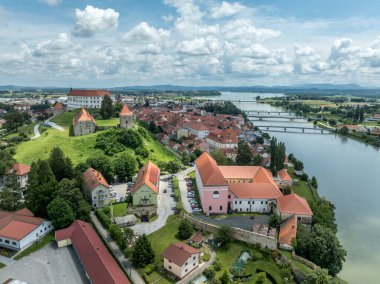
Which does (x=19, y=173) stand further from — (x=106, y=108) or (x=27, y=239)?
(x=106, y=108)

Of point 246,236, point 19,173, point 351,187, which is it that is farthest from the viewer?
point 351,187

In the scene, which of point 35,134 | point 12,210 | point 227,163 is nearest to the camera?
point 12,210

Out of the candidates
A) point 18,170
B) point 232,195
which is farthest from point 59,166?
point 232,195

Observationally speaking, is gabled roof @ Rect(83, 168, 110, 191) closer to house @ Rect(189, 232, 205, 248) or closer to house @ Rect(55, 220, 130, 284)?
house @ Rect(55, 220, 130, 284)

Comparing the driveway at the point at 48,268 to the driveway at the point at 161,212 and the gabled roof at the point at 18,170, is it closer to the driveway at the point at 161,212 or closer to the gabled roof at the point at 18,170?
the driveway at the point at 161,212

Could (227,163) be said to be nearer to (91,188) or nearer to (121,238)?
(91,188)

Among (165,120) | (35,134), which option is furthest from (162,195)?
(165,120)

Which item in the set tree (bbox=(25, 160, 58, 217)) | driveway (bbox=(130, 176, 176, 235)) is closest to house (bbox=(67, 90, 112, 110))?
driveway (bbox=(130, 176, 176, 235))
